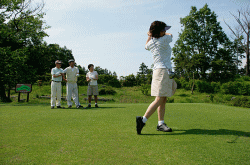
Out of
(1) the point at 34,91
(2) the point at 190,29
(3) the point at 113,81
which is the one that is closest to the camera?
(1) the point at 34,91

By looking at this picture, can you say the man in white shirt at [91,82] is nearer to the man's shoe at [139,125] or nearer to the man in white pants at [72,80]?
the man in white pants at [72,80]

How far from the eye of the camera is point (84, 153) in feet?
7.57

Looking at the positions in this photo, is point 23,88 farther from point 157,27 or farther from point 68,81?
point 157,27

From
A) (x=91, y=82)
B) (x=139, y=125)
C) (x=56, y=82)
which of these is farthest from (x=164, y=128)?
(x=56, y=82)

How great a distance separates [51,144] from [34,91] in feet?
59.9

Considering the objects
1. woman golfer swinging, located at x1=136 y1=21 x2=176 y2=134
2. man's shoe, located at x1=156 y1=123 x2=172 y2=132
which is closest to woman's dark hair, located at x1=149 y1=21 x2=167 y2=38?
woman golfer swinging, located at x1=136 y1=21 x2=176 y2=134

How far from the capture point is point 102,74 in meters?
21.5

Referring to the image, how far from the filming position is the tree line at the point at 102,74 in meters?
14.3

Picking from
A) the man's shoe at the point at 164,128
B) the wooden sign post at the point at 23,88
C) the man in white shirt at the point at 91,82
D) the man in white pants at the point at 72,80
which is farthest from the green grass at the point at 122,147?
the wooden sign post at the point at 23,88

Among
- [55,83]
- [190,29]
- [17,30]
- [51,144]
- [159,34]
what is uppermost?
[190,29]

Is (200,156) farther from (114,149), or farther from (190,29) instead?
(190,29)

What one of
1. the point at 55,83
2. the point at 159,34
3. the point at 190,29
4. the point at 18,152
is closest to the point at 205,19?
the point at 190,29

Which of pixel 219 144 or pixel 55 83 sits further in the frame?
pixel 55 83

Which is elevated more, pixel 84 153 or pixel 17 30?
pixel 17 30
